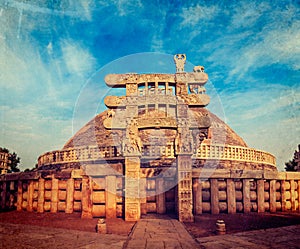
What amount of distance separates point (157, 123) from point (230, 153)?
314 inches

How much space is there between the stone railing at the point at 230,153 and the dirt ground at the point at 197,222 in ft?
20.2

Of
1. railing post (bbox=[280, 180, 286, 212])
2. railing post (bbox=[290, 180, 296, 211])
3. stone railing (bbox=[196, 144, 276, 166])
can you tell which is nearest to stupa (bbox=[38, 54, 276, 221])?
stone railing (bbox=[196, 144, 276, 166])

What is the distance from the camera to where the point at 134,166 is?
7.45 meters

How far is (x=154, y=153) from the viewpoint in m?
12.6

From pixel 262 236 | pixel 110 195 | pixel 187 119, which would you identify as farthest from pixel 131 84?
pixel 262 236

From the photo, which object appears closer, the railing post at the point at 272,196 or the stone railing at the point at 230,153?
the railing post at the point at 272,196

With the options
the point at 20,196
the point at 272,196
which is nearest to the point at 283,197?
the point at 272,196

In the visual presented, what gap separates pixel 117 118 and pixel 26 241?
14.6 feet

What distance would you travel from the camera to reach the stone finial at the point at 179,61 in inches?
434

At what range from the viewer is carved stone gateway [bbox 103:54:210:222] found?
23.5 feet

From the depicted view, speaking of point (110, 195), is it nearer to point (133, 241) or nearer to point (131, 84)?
point (133, 241)

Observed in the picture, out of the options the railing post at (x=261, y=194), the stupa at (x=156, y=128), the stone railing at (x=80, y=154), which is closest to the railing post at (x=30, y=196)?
the stupa at (x=156, y=128)

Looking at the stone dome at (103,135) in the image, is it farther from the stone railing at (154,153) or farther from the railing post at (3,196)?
the railing post at (3,196)

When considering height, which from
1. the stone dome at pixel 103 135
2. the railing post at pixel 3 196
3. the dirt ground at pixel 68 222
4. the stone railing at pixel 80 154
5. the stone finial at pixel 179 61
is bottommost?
the dirt ground at pixel 68 222
